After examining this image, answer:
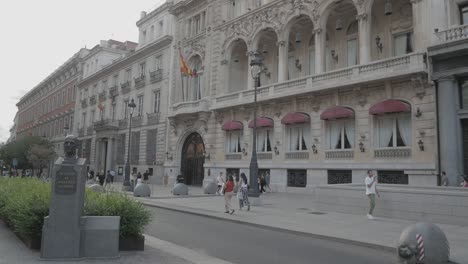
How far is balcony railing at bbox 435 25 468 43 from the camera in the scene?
19.1 m

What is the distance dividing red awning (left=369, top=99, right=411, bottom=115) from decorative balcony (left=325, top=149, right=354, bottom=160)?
119 inches

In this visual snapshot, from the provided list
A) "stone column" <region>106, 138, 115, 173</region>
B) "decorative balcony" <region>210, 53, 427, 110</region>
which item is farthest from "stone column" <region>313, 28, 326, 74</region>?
"stone column" <region>106, 138, 115, 173</region>

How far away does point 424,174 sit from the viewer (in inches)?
807

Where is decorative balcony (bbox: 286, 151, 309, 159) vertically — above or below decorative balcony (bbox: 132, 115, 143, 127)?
below

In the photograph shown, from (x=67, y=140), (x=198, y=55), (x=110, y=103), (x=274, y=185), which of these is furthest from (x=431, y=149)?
(x=110, y=103)

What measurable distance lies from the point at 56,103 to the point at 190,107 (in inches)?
1929

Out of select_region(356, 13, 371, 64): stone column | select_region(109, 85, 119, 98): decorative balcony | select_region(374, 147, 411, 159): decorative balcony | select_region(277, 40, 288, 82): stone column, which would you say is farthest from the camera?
select_region(109, 85, 119, 98): decorative balcony

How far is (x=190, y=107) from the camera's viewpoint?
36.2 metres

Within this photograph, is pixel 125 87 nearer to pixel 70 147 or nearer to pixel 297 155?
pixel 297 155

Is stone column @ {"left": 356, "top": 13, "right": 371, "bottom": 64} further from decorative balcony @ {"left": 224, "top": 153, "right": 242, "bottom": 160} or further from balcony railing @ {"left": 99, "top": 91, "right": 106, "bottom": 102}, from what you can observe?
balcony railing @ {"left": 99, "top": 91, "right": 106, "bottom": 102}

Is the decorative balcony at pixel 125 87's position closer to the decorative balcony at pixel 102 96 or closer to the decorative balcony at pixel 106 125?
the decorative balcony at pixel 106 125

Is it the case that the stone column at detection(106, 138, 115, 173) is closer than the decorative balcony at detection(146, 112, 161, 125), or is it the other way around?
the decorative balcony at detection(146, 112, 161, 125)

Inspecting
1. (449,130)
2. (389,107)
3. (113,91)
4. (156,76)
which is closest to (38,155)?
(113,91)

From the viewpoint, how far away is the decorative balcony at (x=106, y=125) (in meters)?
50.0
